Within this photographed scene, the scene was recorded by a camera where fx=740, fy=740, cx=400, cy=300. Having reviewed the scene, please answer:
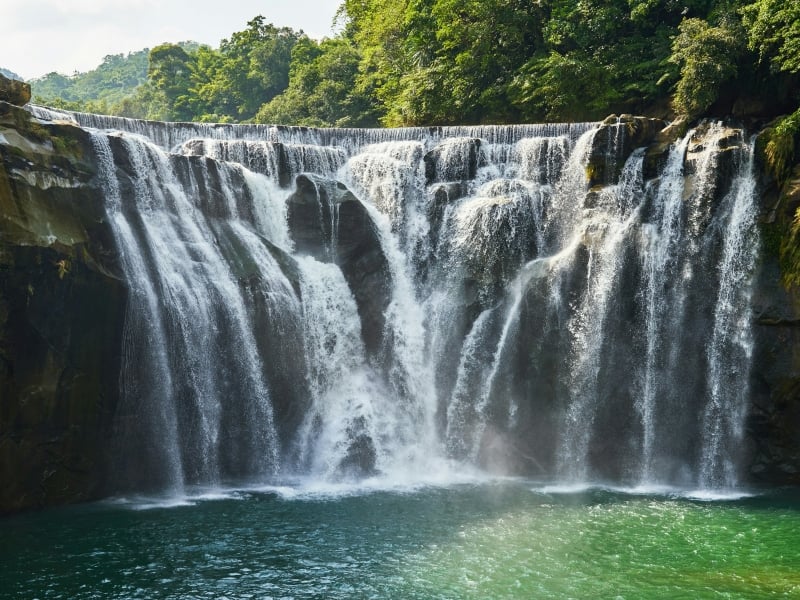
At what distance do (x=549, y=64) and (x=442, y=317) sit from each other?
44.4 ft

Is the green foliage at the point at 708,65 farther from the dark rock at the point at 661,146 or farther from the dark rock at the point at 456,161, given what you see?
the dark rock at the point at 456,161

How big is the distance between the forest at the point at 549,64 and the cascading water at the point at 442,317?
3.16 m

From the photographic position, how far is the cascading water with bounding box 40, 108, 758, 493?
21016 millimetres

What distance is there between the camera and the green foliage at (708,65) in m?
24.9

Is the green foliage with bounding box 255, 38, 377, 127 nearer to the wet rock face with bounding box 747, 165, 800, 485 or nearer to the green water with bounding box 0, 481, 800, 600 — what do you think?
the wet rock face with bounding box 747, 165, 800, 485

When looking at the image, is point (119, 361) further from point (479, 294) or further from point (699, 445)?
point (699, 445)

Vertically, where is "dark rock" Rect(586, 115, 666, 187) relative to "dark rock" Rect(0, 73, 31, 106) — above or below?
above

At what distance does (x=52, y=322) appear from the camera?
18344mm

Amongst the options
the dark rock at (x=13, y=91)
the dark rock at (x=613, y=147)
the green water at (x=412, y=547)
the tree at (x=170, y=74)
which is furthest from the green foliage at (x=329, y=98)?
the green water at (x=412, y=547)

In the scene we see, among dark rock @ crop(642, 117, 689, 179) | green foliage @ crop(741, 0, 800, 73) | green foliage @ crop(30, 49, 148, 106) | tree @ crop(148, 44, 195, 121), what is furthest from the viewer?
green foliage @ crop(30, 49, 148, 106)

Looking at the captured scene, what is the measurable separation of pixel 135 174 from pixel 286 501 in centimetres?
1068

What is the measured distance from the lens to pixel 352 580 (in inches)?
564

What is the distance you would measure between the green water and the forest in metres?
12.6

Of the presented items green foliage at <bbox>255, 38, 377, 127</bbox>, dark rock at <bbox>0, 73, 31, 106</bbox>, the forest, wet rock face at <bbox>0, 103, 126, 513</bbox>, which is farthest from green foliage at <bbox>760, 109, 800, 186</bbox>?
green foliage at <bbox>255, 38, 377, 127</bbox>
